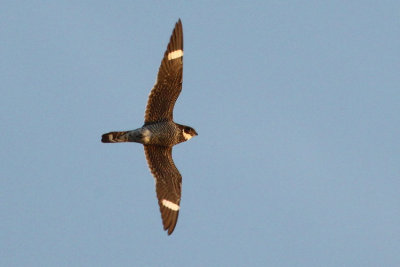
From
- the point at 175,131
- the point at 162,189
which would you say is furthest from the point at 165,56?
the point at 162,189

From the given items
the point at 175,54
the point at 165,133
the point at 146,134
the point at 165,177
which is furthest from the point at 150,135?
the point at 175,54

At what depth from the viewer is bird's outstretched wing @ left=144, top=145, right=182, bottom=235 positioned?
48.7 feet

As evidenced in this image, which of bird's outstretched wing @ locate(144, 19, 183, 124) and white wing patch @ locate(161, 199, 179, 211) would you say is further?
white wing patch @ locate(161, 199, 179, 211)

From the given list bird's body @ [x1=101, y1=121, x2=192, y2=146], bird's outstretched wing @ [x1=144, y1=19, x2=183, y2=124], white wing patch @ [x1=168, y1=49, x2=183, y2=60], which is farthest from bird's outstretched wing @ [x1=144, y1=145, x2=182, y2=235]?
white wing patch @ [x1=168, y1=49, x2=183, y2=60]

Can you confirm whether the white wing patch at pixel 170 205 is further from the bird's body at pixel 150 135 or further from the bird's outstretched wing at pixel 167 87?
the bird's outstretched wing at pixel 167 87

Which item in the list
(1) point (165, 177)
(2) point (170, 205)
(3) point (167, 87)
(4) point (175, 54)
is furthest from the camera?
(1) point (165, 177)

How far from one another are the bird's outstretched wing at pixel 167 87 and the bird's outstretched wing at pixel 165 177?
746 millimetres

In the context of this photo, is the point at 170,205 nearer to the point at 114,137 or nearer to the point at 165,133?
the point at 165,133

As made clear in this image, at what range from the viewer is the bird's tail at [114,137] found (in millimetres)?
14562

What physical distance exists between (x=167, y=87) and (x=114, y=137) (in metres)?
1.47

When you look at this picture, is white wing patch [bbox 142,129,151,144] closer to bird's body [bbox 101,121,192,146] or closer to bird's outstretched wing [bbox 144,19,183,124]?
bird's body [bbox 101,121,192,146]

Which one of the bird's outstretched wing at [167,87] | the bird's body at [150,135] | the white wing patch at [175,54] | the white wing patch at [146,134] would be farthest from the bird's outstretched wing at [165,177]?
the white wing patch at [175,54]

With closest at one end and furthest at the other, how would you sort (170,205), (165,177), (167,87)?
(167,87) < (170,205) < (165,177)

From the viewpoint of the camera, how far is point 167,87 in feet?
47.6
